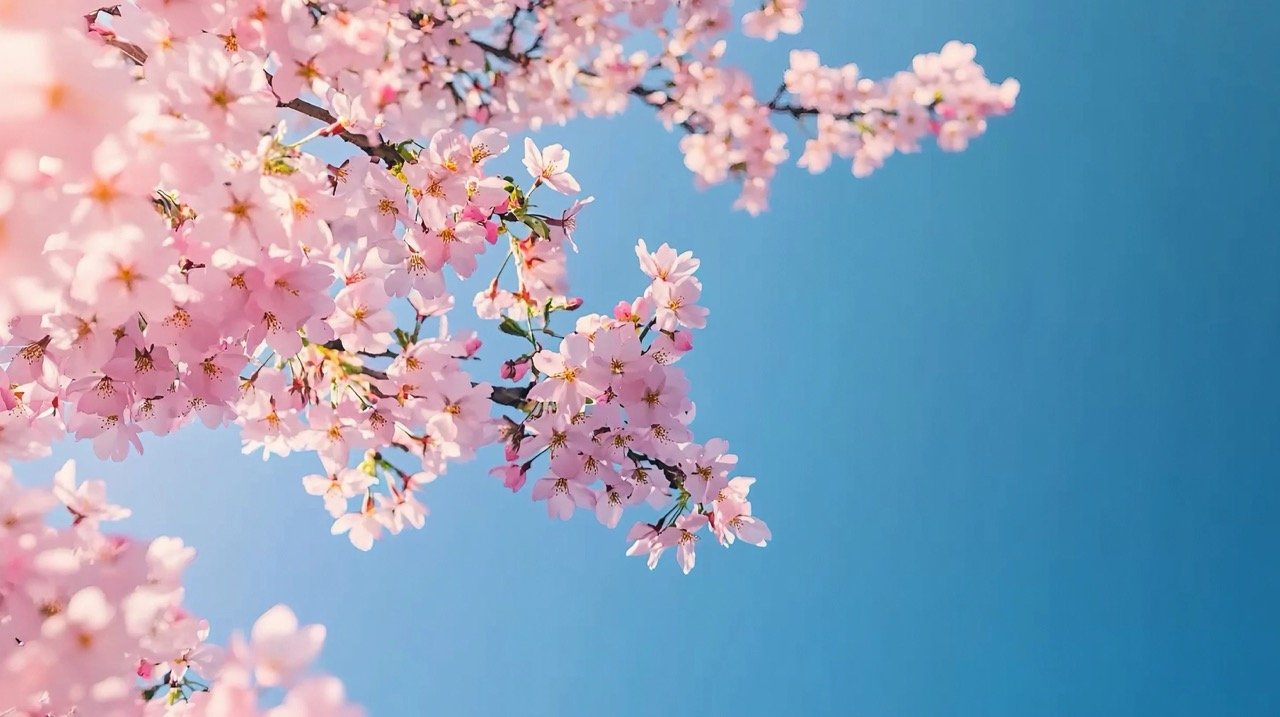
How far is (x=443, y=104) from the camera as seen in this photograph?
5.41m

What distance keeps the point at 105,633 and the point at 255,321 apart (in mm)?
957

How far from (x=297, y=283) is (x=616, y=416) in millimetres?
1292

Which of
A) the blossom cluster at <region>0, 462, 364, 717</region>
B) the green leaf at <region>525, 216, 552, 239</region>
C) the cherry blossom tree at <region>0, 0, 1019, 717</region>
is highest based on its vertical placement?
the green leaf at <region>525, 216, 552, 239</region>

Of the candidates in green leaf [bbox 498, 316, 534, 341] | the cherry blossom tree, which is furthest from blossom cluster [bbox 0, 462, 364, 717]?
green leaf [bbox 498, 316, 534, 341]

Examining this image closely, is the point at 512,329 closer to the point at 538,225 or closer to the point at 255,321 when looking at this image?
the point at 538,225

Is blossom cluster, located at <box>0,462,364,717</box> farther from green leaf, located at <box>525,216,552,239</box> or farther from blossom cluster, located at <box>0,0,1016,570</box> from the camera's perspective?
green leaf, located at <box>525,216,552,239</box>

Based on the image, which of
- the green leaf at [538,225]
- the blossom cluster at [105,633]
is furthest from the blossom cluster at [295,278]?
the blossom cluster at [105,633]

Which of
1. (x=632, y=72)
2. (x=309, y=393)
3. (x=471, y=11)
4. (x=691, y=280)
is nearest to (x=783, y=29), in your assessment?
(x=632, y=72)

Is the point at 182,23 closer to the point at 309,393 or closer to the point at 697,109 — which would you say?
the point at 309,393

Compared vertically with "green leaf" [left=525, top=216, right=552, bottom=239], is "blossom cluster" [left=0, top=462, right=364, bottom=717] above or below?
below

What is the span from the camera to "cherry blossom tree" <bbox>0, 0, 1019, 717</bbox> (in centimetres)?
114

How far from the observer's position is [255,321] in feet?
7.32

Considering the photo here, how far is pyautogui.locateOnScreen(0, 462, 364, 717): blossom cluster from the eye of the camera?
1415mm

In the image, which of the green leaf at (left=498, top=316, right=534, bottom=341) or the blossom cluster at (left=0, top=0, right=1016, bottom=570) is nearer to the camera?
the blossom cluster at (left=0, top=0, right=1016, bottom=570)
